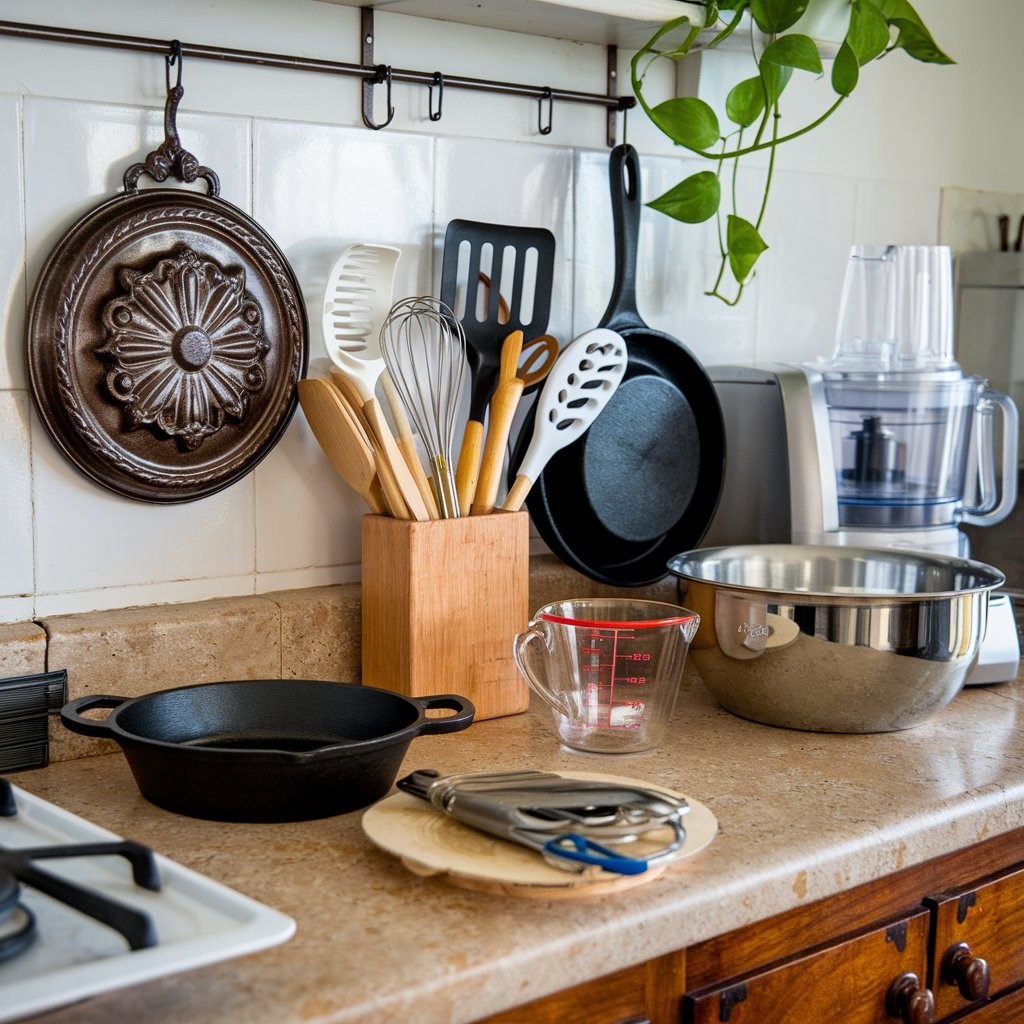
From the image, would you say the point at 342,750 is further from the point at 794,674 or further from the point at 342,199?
the point at 342,199

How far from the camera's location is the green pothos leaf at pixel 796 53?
4.33ft

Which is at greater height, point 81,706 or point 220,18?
point 220,18

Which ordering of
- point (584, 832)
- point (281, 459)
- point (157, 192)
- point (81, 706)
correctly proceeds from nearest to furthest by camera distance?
point (584, 832)
point (81, 706)
point (157, 192)
point (281, 459)

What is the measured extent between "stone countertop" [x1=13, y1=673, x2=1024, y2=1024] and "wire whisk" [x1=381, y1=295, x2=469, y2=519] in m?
0.24

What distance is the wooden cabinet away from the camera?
863mm

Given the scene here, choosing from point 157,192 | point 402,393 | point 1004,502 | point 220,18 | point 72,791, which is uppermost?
point 220,18

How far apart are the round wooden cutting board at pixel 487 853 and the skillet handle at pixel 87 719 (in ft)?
0.64

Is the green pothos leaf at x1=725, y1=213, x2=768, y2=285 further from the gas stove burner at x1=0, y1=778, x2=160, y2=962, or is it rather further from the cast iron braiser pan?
the gas stove burner at x1=0, y1=778, x2=160, y2=962

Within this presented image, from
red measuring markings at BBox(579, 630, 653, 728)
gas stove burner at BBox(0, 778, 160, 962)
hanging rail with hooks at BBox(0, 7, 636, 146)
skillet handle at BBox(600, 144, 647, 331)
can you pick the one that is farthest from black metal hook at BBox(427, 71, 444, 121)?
gas stove burner at BBox(0, 778, 160, 962)

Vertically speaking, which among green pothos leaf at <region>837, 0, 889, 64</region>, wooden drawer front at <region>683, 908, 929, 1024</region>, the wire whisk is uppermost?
green pothos leaf at <region>837, 0, 889, 64</region>

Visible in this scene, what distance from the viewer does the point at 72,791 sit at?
3.34 ft

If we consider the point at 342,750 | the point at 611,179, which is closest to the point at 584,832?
the point at 342,750

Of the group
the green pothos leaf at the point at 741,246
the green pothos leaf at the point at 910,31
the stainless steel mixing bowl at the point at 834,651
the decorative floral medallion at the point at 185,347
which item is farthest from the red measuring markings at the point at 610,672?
the green pothos leaf at the point at 910,31

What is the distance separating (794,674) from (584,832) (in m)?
0.38
